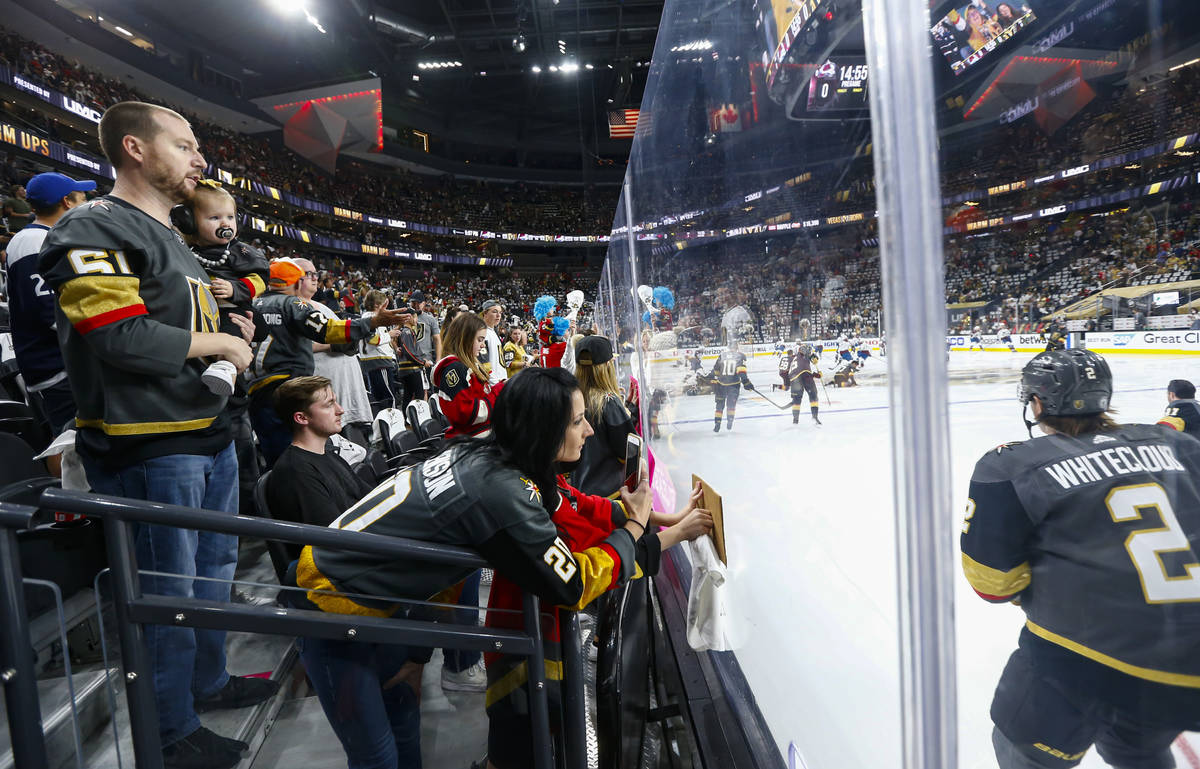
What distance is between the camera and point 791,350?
3.13 feet

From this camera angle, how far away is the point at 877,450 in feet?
2.35

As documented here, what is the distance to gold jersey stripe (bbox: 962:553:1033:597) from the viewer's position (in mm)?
836

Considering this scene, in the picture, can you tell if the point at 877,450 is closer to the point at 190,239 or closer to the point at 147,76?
the point at 190,239

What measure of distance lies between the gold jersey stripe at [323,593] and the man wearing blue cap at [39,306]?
118 cm

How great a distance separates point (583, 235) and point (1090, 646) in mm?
32095

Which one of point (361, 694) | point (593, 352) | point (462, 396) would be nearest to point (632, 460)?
point (593, 352)

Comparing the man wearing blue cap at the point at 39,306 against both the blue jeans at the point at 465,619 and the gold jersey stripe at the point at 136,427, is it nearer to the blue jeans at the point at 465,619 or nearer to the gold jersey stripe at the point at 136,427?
the gold jersey stripe at the point at 136,427

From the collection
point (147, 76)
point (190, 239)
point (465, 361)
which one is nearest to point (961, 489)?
point (190, 239)

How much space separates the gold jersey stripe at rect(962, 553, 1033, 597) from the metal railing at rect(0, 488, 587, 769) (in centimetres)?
79

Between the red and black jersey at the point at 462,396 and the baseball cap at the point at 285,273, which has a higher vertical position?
the baseball cap at the point at 285,273

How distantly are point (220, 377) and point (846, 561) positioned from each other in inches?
52.1

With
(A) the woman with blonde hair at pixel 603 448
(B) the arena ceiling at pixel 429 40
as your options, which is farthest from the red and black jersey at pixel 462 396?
(B) the arena ceiling at pixel 429 40

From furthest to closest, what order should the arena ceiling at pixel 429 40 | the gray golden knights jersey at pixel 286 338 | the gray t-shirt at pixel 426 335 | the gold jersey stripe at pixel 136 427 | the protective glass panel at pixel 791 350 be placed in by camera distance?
the arena ceiling at pixel 429 40, the gray t-shirt at pixel 426 335, the gray golden knights jersey at pixel 286 338, the gold jersey stripe at pixel 136 427, the protective glass panel at pixel 791 350

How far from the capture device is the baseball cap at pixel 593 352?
2.55 m
